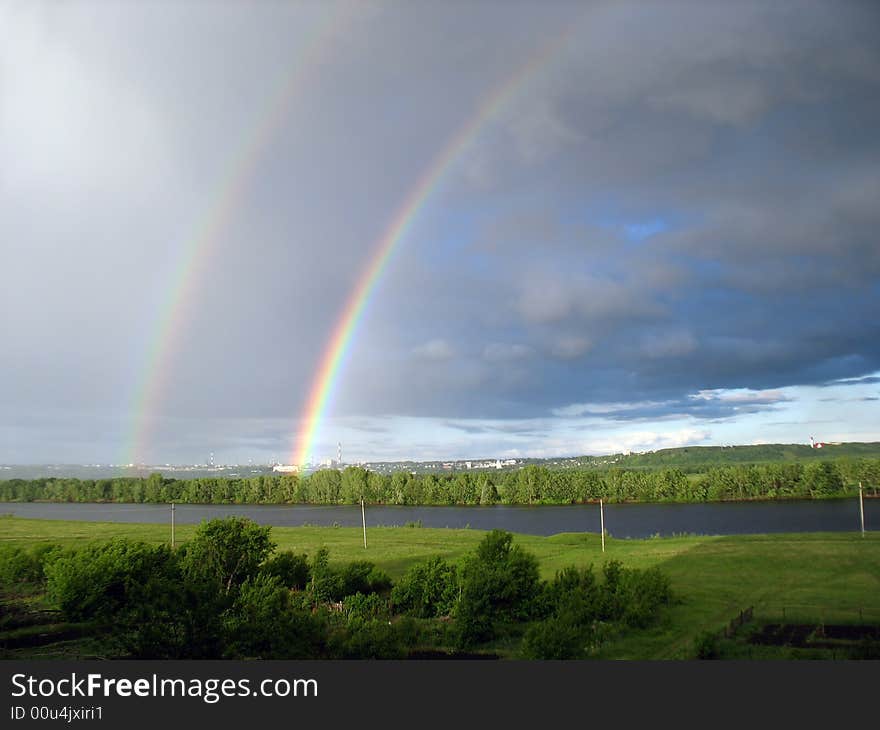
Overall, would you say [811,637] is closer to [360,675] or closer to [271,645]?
[271,645]

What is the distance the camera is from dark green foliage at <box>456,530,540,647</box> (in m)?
20.0

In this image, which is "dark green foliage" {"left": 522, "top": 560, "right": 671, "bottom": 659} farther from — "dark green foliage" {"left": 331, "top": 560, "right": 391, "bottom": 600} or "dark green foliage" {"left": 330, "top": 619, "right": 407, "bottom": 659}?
"dark green foliage" {"left": 331, "top": 560, "right": 391, "bottom": 600}

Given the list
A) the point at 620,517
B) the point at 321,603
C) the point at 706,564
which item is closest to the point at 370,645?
the point at 321,603

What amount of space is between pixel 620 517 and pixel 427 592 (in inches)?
2494

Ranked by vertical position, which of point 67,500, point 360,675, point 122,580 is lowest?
point 67,500

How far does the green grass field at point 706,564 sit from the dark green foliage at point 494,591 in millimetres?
3699

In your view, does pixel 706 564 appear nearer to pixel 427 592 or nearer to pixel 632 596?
pixel 632 596

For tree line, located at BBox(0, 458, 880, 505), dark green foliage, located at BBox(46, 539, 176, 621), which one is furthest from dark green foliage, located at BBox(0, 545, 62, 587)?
tree line, located at BBox(0, 458, 880, 505)

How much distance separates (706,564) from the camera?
112ft

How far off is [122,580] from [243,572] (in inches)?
174

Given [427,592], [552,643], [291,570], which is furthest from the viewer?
[291,570]

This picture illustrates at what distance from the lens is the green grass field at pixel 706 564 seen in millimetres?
20797

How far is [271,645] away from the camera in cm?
1557

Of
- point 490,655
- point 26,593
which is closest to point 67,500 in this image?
point 26,593
